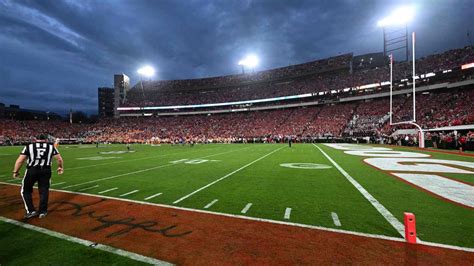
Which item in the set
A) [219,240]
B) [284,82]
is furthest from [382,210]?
[284,82]

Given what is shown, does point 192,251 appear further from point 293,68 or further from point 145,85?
point 145,85

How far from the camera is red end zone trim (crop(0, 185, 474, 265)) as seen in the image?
3400 mm

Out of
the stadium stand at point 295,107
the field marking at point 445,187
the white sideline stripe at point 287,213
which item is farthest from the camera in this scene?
the stadium stand at point 295,107

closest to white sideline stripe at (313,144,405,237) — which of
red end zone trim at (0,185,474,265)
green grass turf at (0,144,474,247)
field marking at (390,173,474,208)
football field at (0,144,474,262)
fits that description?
football field at (0,144,474,262)

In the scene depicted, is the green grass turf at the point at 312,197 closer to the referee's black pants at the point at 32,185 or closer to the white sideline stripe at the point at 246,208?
the white sideline stripe at the point at 246,208

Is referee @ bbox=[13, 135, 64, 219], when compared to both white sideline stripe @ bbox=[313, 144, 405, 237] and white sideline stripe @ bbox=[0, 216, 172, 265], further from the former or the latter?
white sideline stripe @ bbox=[313, 144, 405, 237]

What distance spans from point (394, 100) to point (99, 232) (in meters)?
55.2

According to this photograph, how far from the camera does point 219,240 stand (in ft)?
13.3

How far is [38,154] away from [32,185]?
2.41ft

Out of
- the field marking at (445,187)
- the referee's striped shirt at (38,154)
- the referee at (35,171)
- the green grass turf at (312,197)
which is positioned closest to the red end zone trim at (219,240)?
the referee at (35,171)

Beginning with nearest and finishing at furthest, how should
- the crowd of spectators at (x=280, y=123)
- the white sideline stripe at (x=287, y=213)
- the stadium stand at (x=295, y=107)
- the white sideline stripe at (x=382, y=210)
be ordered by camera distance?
1. the white sideline stripe at (x=382, y=210)
2. the white sideline stripe at (x=287, y=213)
3. the crowd of spectators at (x=280, y=123)
4. the stadium stand at (x=295, y=107)

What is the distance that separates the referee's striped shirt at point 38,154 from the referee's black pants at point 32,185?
0.12 metres

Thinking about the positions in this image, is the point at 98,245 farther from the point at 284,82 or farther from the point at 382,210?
the point at 284,82

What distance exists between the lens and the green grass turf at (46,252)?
339cm
